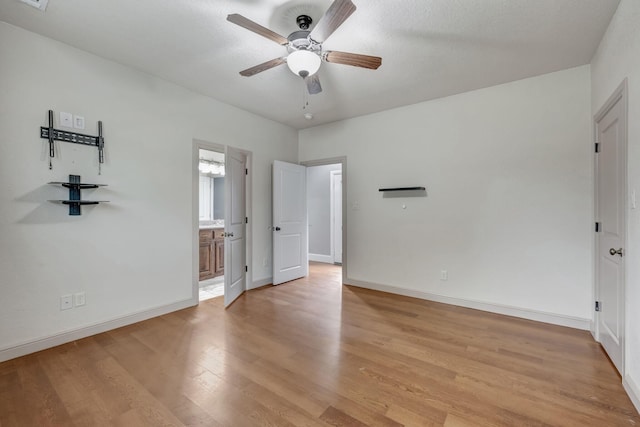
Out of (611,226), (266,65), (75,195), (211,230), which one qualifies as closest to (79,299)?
(75,195)

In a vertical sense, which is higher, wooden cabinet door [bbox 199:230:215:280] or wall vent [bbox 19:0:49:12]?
wall vent [bbox 19:0:49:12]

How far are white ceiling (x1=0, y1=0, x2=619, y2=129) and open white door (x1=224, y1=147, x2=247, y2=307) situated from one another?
1003 mm

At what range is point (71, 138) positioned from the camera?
8.46 ft

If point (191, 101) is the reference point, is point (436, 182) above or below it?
below

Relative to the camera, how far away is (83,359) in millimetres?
2281

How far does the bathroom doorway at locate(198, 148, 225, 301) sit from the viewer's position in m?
4.50

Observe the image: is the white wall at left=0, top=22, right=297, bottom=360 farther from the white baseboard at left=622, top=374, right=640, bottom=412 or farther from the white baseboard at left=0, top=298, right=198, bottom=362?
the white baseboard at left=622, top=374, right=640, bottom=412

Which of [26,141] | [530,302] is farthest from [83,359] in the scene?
[530,302]

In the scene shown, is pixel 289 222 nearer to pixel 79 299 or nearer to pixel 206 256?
pixel 206 256

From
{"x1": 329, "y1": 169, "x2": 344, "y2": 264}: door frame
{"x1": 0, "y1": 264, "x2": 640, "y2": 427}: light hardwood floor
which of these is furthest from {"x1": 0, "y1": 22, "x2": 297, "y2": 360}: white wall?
{"x1": 329, "y1": 169, "x2": 344, "y2": 264}: door frame

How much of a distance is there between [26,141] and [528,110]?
16.1ft

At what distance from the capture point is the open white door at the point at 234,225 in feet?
11.9

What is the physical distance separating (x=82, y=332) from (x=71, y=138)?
1.81 metres

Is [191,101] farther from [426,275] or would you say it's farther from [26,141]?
[426,275]
